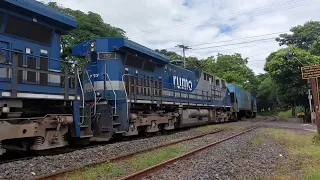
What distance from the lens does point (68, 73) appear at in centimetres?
841

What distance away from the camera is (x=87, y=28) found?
20766 mm

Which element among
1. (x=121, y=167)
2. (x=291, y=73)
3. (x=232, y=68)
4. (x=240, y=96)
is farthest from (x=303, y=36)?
(x=121, y=167)

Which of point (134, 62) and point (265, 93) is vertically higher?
point (265, 93)

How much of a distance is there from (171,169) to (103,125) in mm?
4568

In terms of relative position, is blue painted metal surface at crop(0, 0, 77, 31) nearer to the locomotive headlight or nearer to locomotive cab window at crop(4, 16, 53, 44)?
locomotive cab window at crop(4, 16, 53, 44)

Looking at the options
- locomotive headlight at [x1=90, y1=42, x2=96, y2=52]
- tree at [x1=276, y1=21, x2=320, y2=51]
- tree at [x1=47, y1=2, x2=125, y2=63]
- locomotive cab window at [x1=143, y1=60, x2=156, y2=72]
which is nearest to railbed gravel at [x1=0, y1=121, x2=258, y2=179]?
locomotive headlight at [x1=90, y1=42, x2=96, y2=52]

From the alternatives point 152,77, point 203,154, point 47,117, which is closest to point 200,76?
point 152,77

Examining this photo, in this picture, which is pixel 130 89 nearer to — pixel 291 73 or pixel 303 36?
pixel 291 73

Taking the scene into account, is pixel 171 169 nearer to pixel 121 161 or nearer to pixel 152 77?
A: pixel 121 161

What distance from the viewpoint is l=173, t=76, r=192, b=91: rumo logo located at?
16369mm

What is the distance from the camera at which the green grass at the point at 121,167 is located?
5648 mm

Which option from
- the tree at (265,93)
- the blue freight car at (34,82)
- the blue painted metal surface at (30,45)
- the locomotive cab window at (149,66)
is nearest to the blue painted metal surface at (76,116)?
the blue freight car at (34,82)

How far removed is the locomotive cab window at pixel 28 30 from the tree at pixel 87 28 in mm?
10102

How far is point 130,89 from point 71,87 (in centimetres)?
338
